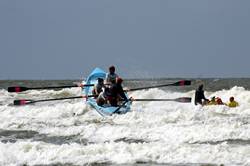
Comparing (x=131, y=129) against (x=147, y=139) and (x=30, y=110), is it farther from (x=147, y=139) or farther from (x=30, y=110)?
(x=30, y=110)

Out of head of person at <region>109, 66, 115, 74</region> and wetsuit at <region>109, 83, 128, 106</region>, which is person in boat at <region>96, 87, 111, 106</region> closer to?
wetsuit at <region>109, 83, 128, 106</region>

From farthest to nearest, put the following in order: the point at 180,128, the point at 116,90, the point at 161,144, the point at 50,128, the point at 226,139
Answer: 1. the point at 116,90
2. the point at 50,128
3. the point at 180,128
4. the point at 226,139
5. the point at 161,144

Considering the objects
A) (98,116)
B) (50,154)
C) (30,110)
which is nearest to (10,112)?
(30,110)

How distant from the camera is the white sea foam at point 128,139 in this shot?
955cm

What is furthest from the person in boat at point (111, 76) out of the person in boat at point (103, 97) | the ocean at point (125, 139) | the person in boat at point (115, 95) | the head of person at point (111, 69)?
the ocean at point (125, 139)

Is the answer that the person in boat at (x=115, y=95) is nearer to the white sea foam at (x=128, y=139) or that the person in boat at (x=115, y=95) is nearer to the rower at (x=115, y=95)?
the rower at (x=115, y=95)

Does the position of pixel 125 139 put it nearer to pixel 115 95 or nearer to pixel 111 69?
pixel 115 95

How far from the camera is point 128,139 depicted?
12.0 meters

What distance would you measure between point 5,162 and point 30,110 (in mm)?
12150

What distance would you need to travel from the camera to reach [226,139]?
11.5 meters

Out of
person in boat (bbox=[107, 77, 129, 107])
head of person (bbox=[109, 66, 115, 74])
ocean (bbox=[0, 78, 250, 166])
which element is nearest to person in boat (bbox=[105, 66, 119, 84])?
head of person (bbox=[109, 66, 115, 74])

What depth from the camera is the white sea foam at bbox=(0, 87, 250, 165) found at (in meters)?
9.55

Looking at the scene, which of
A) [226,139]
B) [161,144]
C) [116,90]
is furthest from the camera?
[116,90]

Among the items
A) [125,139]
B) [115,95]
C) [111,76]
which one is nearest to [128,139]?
[125,139]
